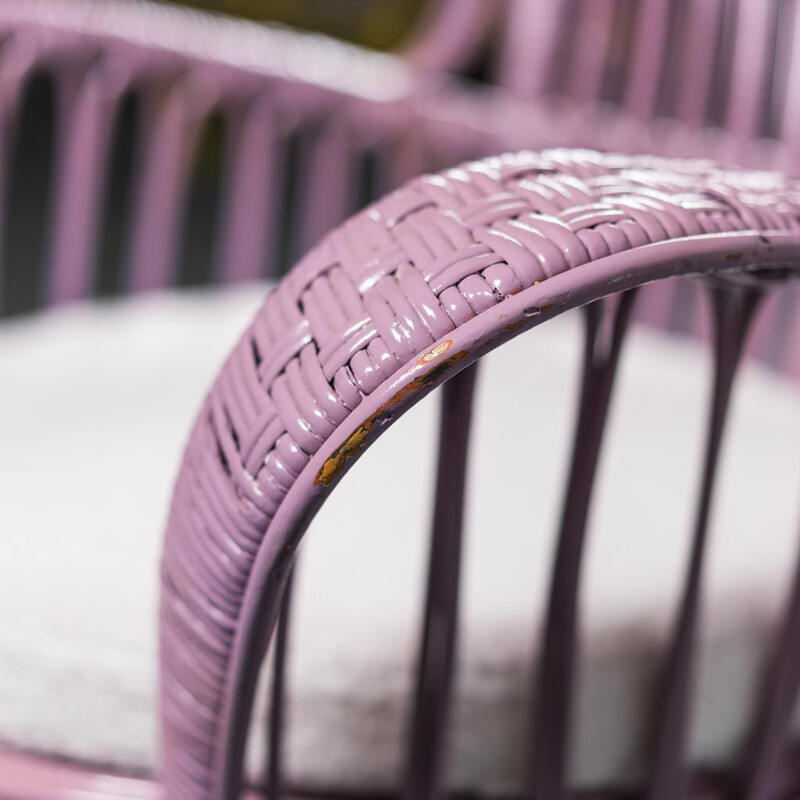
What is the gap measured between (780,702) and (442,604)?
15cm

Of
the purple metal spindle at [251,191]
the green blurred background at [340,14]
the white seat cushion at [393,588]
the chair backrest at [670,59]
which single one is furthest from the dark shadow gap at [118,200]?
the white seat cushion at [393,588]

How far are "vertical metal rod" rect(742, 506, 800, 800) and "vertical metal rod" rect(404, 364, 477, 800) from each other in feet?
0.41

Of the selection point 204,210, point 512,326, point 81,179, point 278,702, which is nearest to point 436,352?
point 512,326

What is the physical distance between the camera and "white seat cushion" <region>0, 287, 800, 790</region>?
33 cm

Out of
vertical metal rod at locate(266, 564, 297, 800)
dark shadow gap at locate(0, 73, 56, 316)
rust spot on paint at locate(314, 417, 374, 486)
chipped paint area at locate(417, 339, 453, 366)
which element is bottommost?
vertical metal rod at locate(266, 564, 297, 800)

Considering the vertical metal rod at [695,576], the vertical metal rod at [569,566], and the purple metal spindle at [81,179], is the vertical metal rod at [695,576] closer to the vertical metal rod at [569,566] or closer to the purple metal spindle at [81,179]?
the vertical metal rod at [569,566]

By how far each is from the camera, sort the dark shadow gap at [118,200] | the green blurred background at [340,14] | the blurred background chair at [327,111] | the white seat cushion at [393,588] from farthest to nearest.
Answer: the dark shadow gap at [118,200]
the green blurred background at [340,14]
the blurred background chair at [327,111]
the white seat cushion at [393,588]

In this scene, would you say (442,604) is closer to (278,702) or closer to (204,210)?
(278,702)

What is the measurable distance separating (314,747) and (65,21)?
510mm

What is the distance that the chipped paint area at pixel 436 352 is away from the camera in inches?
8.2

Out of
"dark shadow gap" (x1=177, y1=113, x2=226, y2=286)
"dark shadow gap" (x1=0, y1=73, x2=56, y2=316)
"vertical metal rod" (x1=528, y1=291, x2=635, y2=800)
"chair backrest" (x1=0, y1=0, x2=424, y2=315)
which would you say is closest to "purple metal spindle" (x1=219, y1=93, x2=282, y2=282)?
"chair backrest" (x1=0, y1=0, x2=424, y2=315)

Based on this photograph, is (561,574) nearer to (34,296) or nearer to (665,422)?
(665,422)

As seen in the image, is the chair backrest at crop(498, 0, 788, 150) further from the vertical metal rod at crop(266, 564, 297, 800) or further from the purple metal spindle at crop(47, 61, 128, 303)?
the vertical metal rod at crop(266, 564, 297, 800)

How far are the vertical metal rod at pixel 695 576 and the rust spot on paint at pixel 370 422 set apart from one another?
0.12m
